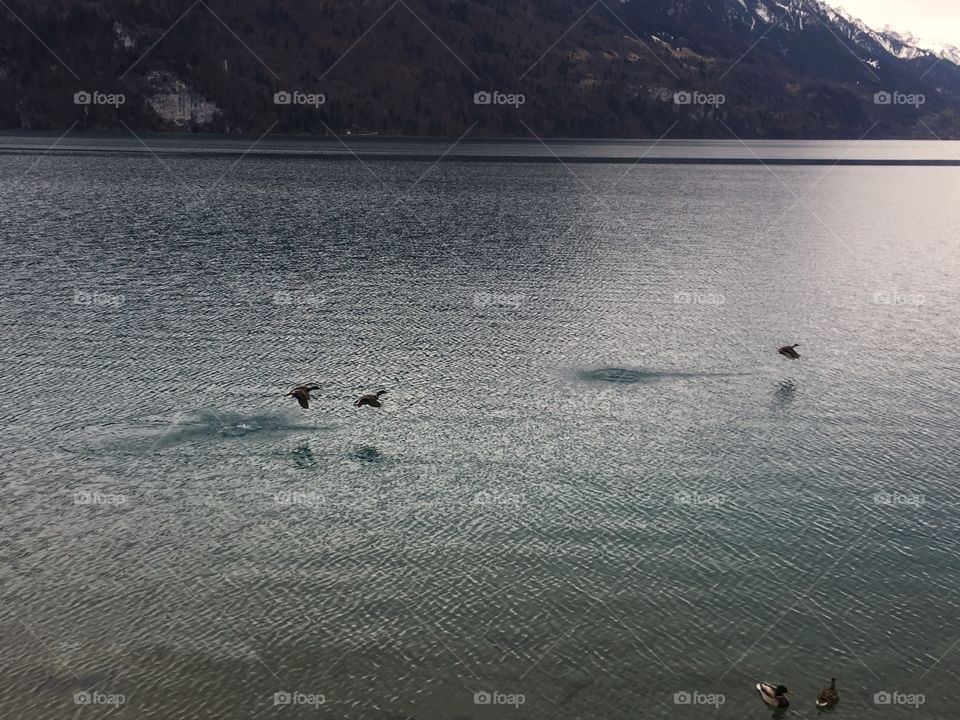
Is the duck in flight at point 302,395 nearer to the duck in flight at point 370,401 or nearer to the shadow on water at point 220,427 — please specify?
the shadow on water at point 220,427

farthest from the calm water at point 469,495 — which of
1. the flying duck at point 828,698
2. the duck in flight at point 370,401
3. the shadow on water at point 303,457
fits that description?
the duck in flight at point 370,401

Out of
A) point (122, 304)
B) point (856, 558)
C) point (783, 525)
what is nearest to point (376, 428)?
point (783, 525)

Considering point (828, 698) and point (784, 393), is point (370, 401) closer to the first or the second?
point (784, 393)

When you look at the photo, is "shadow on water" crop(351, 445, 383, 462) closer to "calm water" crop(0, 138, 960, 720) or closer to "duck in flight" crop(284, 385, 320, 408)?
"calm water" crop(0, 138, 960, 720)

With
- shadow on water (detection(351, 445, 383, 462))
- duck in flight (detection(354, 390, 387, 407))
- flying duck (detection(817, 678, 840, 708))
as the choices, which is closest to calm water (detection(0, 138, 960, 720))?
shadow on water (detection(351, 445, 383, 462))

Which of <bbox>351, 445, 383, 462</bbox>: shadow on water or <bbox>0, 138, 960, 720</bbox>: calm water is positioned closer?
<bbox>0, 138, 960, 720</bbox>: calm water
